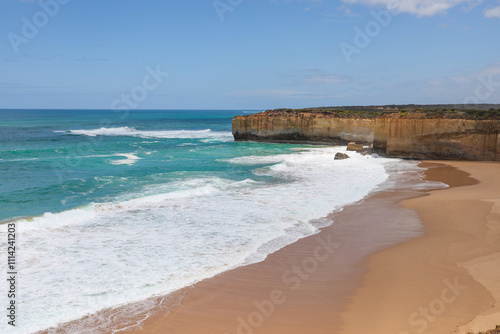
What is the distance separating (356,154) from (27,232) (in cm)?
2470

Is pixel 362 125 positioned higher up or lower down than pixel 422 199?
higher up

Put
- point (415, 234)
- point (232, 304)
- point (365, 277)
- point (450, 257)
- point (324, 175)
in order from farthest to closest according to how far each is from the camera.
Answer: point (324, 175) → point (415, 234) → point (450, 257) → point (365, 277) → point (232, 304)

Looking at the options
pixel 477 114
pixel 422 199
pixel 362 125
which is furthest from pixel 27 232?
pixel 362 125

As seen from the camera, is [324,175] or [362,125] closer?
[324,175]

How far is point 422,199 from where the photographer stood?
15.2m

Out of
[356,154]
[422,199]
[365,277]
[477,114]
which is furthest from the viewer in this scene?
[356,154]

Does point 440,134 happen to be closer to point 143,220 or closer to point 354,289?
point 143,220

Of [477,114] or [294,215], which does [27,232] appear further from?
[477,114]
